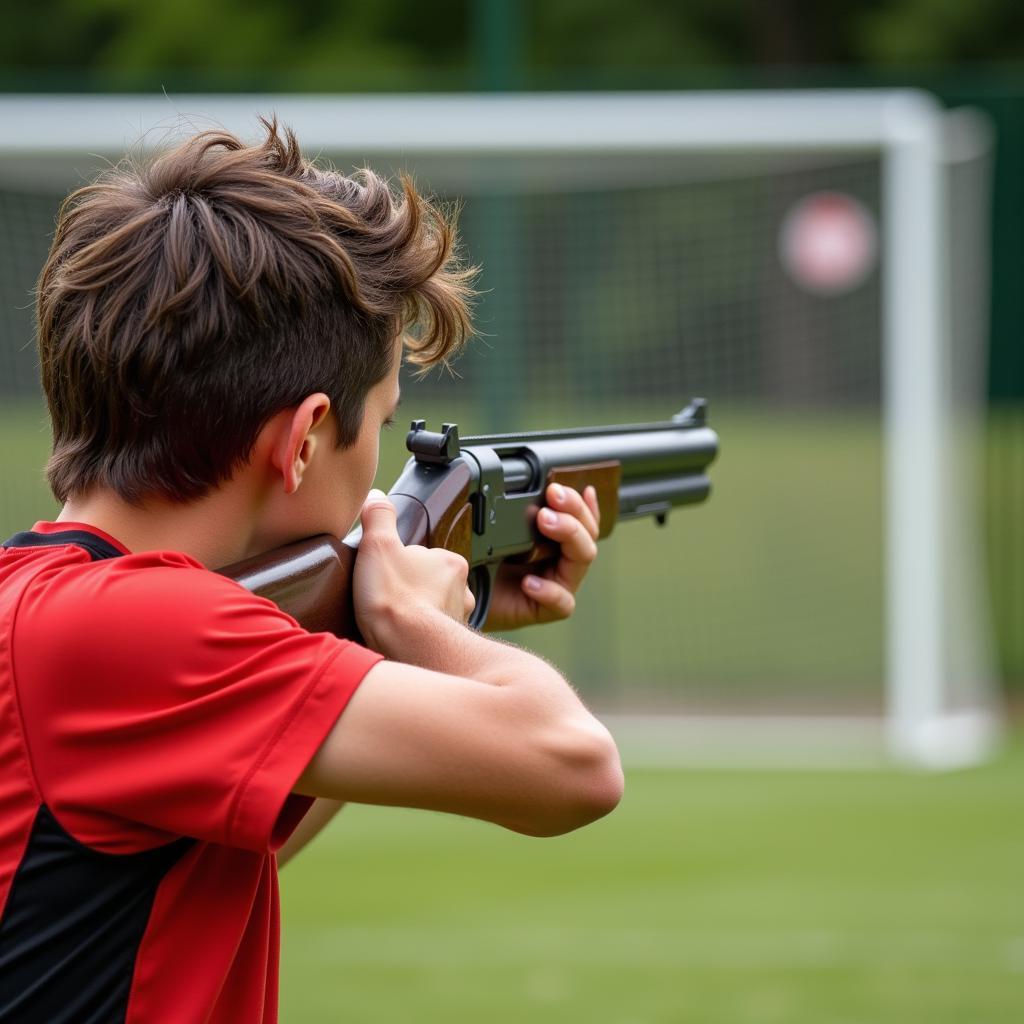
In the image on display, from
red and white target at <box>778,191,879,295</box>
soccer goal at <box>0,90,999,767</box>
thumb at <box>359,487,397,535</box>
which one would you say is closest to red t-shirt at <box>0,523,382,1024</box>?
thumb at <box>359,487,397,535</box>

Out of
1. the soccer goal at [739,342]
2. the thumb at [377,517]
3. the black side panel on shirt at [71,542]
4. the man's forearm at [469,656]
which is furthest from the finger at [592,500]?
the soccer goal at [739,342]

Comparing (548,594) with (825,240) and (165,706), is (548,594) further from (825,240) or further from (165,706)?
(825,240)

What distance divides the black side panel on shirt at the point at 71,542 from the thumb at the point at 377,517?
0.43 meters

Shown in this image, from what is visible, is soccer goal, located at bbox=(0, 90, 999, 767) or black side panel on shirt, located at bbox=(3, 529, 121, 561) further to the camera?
soccer goal, located at bbox=(0, 90, 999, 767)

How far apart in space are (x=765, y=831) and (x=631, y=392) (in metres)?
3.97

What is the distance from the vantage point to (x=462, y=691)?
6.01 ft

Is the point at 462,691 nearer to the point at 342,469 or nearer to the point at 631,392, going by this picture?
the point at 342,469

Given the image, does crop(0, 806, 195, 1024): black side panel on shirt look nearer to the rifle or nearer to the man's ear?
the rifle

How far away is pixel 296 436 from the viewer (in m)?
1.97

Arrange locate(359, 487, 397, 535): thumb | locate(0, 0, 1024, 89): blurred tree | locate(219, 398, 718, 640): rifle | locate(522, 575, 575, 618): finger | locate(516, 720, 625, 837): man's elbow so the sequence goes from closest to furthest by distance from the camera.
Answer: locate(516, 720, 625, 837): man's elbow
locate(219, 398, 718, 640): rifle
locate(359, 487, 397, 535): thumb
locate(522, 575, 575, 618): finger
locate(0, 0, 1024, 89): blurred tree

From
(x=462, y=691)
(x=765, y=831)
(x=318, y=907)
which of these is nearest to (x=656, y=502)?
(x=462, y=691)

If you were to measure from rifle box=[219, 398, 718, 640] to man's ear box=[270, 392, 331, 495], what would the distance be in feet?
0.41

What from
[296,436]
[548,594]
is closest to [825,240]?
[548,594]

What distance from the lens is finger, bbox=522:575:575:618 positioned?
9.96 feet
